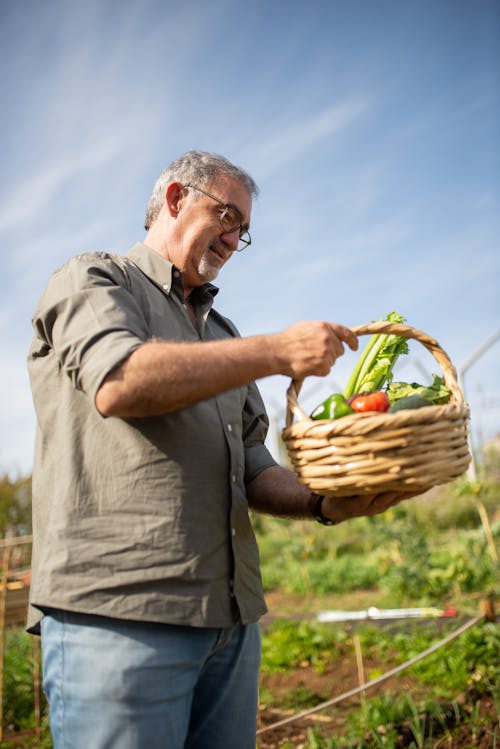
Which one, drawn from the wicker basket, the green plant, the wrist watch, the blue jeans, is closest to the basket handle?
the wicker basket

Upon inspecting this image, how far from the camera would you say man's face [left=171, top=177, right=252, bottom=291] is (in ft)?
7.41

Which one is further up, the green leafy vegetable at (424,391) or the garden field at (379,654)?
the green leafy vegetable at (424,391)

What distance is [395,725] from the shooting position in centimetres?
385

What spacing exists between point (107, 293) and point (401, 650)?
14.9 ft

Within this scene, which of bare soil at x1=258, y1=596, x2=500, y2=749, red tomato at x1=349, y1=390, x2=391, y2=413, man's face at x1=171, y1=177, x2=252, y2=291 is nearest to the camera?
red tomato at x1=349, y1=390, x2=391, y2=413

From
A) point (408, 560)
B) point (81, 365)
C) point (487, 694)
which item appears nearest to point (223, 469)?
point (81, 365)

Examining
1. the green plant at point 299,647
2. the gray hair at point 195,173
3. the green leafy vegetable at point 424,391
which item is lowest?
the green plant at point 299,647

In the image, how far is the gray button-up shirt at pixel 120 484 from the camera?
1694 millimetres

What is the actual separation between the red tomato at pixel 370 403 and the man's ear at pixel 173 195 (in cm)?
92

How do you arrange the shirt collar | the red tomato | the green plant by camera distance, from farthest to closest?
the green plant < the shirt collar < the red tomato

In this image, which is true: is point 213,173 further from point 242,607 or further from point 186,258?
point 242,607

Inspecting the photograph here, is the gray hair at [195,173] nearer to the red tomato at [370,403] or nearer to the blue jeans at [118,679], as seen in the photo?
the red tomato at [370,403]

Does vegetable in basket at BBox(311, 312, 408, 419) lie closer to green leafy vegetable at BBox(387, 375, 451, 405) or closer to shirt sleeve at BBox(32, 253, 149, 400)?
green leafy vegetable at BBox(387, 375, 451, 405)

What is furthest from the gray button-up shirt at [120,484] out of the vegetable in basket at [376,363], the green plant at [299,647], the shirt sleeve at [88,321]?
the green plant at [299,647]
